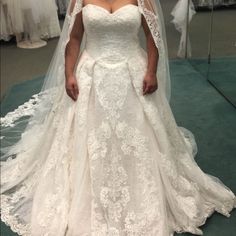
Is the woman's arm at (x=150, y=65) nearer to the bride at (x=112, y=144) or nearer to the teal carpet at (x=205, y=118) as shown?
A: the bride at (x=112, y=144)

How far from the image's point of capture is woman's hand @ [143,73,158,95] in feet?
5.81

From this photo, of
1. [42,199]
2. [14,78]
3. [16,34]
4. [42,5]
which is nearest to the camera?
[42,199]

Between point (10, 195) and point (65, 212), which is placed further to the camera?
point (10, 195)

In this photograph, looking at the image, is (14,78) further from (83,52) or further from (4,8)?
(83,52)

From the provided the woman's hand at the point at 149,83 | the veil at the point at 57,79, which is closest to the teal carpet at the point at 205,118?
the veil at the point at 57,79

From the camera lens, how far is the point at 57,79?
2.06 m

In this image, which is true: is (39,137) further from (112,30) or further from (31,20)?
(31,20)

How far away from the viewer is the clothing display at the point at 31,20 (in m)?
4.62

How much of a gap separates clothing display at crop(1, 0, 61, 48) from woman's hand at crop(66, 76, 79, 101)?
2882 mm

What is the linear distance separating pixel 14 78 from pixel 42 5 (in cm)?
110

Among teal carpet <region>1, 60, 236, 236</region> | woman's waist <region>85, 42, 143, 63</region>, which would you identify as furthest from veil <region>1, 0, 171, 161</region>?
teal carpet <region>1, 60, 236, 236</region>

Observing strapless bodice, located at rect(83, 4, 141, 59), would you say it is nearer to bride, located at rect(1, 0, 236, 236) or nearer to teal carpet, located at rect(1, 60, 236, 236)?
bride, located at rect(1, 0, 236, 236)

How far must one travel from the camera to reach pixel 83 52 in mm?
1875

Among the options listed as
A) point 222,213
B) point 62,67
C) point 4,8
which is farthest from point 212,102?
point 4,8
